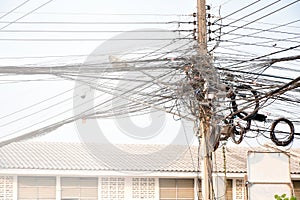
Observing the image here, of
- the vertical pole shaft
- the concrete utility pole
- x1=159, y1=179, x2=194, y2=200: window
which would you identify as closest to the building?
x1=159, y1=179, x2=194, y2=200: window

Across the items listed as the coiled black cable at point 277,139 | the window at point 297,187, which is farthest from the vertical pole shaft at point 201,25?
the window at point 297,187

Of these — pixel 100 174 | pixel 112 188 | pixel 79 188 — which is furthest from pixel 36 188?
pixel 112 188

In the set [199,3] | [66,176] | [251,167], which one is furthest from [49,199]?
[199,3]

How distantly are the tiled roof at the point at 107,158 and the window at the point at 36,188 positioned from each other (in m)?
0.48

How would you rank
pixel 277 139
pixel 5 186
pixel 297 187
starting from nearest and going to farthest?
pixel 277 139 → pixel 5 186 → pixel 297 187

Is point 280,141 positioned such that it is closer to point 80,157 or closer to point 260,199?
point 260,199

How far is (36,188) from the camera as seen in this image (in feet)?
62.8

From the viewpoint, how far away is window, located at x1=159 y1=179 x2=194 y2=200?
66.3 feet

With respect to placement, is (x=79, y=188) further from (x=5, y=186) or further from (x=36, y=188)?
(x=5, y=186)

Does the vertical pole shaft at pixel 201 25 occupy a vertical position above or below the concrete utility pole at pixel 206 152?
above

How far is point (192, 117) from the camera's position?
A: 13.0 metres

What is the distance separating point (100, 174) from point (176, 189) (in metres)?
2.49

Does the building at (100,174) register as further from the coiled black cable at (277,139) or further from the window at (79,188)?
the coiled black cable at (277,139)

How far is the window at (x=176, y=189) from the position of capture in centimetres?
2022
